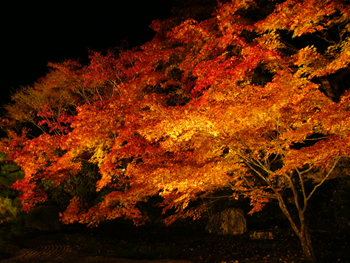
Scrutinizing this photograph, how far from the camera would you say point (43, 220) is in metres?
11.8

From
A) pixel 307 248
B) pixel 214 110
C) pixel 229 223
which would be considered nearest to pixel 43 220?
pixel 229 223

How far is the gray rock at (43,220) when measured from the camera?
11.7 m

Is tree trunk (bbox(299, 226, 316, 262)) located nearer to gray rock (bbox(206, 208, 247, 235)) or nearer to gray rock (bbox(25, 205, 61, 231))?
gray rock (bbox(206, 208, 247, 235))

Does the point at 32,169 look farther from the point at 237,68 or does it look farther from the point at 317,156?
the point at 317,156

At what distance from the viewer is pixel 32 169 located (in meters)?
11.3

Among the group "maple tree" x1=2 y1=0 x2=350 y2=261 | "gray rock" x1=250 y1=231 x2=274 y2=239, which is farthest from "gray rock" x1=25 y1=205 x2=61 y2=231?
"gray rock" x1=250 y1=231 x2=274 y2=239

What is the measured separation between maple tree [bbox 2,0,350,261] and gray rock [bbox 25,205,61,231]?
2.21 ft

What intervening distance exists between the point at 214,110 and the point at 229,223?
6.46 m

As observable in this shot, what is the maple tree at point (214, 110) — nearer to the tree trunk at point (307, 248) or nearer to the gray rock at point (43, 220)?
the tree trunk at point (307, 248)

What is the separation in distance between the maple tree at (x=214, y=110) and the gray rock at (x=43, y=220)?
673mm

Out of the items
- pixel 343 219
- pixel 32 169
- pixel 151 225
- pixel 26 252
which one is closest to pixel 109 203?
pixel 26 252

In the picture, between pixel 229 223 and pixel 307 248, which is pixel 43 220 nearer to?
pixel 229 223

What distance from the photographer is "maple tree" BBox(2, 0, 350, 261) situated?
17.0 feet

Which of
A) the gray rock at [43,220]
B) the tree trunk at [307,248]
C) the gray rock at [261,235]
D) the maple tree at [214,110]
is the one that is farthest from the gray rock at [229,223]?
the gray rock at [43,220]
